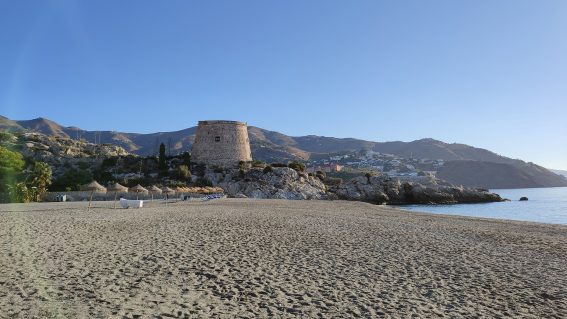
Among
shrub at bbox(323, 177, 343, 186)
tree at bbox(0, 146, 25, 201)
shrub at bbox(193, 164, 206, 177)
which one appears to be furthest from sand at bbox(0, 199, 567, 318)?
shrub at bbox(323, 177, 343, 186)

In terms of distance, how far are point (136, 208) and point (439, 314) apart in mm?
25889

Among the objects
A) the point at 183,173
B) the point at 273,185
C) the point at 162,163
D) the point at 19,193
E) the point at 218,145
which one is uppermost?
the point at 218,145

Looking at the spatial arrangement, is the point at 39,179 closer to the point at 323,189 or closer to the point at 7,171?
the point at 7,171

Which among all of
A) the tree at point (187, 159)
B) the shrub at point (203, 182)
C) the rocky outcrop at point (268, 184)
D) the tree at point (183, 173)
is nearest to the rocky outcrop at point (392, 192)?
the rocky outcrop at point (268, 184)

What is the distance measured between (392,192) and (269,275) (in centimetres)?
6130

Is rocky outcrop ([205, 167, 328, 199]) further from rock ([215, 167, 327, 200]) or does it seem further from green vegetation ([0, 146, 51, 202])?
green vegetation ([0, 146, 51, 202])

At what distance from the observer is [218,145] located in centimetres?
7081

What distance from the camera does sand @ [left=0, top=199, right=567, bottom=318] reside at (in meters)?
6.60

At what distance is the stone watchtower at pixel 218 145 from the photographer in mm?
70375

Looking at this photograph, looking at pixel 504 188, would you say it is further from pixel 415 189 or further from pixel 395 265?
pixel 395 265

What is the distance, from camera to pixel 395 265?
33.8ft

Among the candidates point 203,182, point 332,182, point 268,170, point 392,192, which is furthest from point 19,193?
point 392,192

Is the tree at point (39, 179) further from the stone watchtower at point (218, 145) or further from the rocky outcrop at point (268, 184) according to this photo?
the stone watchtower at point (218, 145)

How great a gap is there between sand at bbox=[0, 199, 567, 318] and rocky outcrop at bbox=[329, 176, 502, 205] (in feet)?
162
